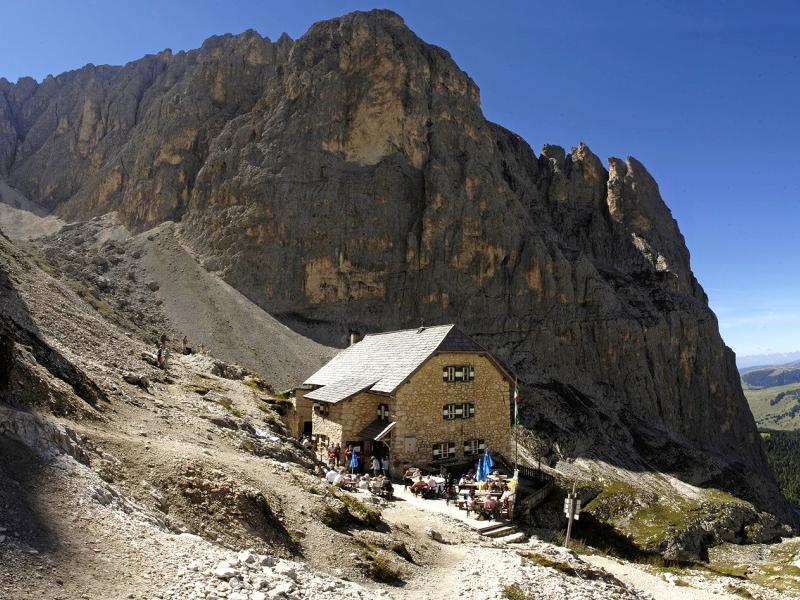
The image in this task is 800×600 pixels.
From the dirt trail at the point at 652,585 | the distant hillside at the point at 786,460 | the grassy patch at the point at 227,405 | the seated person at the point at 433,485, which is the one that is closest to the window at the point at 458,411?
the seated person at the point at 433,485

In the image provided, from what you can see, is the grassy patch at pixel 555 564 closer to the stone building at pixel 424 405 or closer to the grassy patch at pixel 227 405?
the stone building at pixel 424 405

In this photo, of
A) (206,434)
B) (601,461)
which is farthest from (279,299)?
(206,434)

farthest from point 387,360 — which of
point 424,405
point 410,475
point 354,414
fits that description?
point 410,475

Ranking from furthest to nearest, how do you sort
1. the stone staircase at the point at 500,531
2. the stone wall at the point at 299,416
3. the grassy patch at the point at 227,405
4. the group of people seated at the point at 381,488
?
the stone wall at the point at 299,416
the grassy patch at the point at 227,405
the group of people seated at the point at 381,488
the stone staircase at the point at 500,531

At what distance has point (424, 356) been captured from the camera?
1309 inches

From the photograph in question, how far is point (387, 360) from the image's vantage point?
36719 mm

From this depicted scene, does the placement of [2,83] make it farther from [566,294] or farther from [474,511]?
[474,511]

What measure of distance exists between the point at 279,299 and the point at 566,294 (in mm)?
56637

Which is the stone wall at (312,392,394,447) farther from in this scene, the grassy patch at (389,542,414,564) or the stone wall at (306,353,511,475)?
the grassy patch at (389,542,414,564)

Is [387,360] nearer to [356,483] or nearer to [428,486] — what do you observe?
[428,486]

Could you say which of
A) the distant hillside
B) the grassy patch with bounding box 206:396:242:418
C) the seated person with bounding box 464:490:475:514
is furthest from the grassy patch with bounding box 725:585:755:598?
the distant hillside

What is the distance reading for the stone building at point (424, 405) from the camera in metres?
32.0

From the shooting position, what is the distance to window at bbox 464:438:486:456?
33.9 meters

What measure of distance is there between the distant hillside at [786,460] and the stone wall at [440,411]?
130 m
